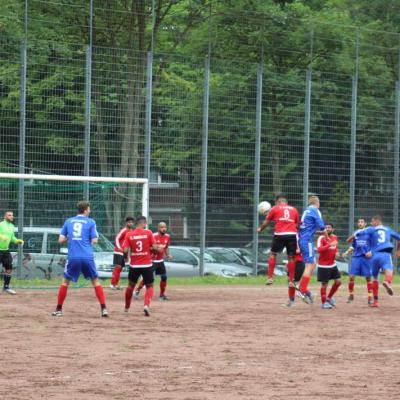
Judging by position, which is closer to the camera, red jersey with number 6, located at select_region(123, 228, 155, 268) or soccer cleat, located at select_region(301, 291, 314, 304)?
red jersey with number 6, located at select_region(123, 228, 155, 268)

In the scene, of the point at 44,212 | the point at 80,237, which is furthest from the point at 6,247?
the point at 80,237

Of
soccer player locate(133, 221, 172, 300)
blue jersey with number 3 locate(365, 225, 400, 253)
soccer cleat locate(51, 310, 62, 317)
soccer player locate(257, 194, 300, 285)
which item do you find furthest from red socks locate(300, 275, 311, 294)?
soccer cleat locate(51, 310, 62, 317)

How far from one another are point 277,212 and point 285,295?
475 centimetres

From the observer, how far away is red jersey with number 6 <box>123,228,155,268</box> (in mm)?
20422

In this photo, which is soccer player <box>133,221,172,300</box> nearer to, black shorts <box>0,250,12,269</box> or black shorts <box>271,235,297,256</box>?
black shorts <box>271,235,297,256</box>

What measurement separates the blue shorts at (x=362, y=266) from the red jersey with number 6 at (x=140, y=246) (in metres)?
5.02

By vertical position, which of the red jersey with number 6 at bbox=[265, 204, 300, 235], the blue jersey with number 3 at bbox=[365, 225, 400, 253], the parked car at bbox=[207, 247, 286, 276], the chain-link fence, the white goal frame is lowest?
the parked car at bbox=[207, 247, 286, 276]

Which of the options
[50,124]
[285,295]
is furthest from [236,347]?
[50,124]

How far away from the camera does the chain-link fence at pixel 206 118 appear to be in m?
30.9

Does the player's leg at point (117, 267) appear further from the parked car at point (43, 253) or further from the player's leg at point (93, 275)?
the player's leg at point (93, 275)

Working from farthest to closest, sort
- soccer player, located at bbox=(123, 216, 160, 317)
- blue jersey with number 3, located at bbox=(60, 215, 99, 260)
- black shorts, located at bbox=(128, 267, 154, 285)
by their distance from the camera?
black shorts, located at bbox=(128, 267, 154, 285)
soccer player, located at bbox=(123, 216, 160, 317)
blue jersey with number 3, located at bbox=(60, 215, 99, 260)

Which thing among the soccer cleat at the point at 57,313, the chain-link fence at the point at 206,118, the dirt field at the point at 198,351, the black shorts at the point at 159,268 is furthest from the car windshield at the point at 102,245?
the soccer cleat at the point at 57,313

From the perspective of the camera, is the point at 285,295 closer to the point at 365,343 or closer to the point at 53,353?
the point at 365,343

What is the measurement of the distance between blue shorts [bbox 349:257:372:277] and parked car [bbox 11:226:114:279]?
852cm
